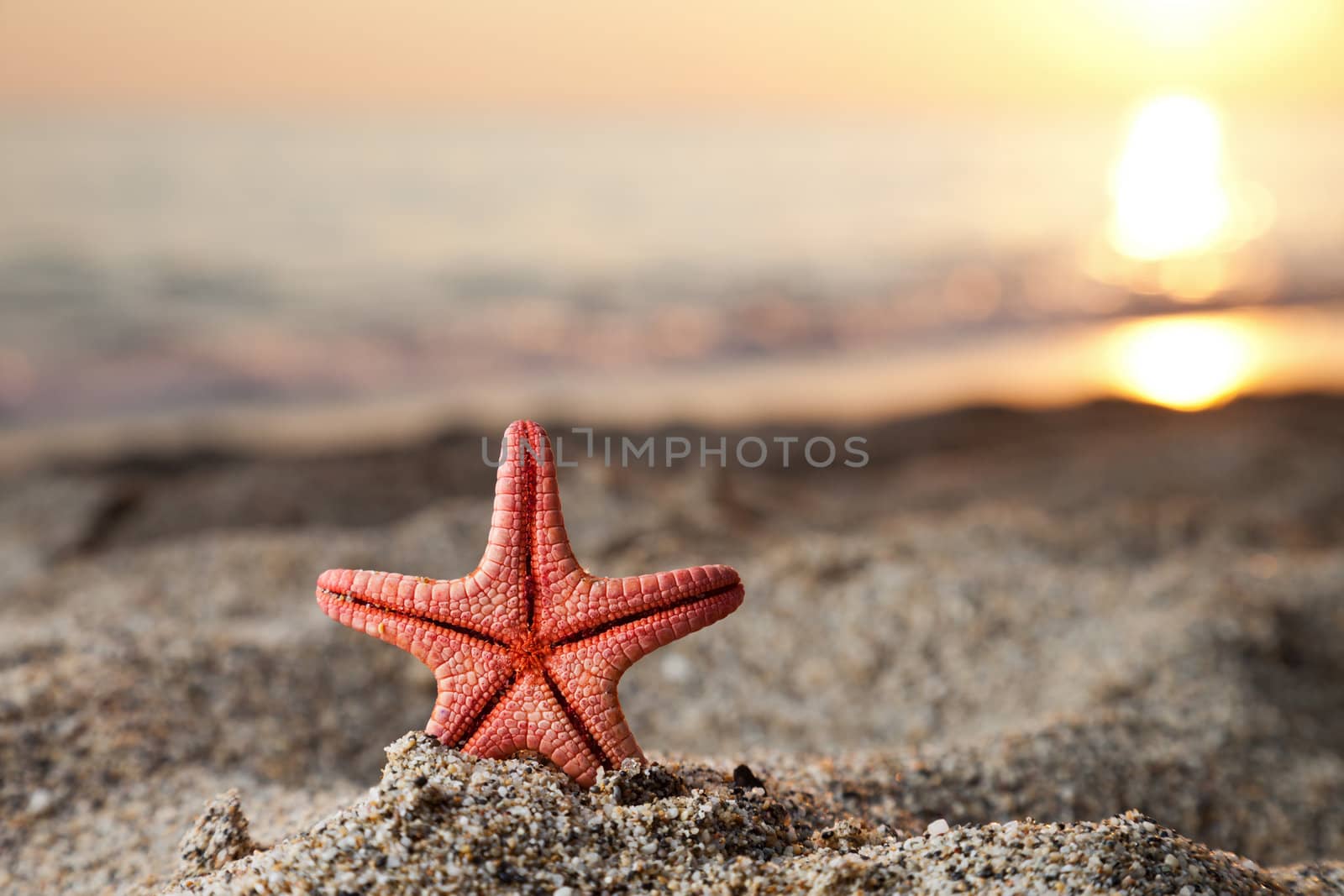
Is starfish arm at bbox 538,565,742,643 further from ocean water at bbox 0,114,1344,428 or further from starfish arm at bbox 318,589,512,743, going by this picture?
ocean water at bbox 0,114,1344,428

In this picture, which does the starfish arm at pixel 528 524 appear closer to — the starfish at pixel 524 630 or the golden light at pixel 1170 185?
the starfish at pixel 524 630

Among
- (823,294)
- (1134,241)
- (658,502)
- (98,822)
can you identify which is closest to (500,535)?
(98,822)

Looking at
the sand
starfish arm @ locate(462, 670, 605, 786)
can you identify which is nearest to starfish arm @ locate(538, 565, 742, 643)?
starfish arm @ locate(462, 670, 605, 786)

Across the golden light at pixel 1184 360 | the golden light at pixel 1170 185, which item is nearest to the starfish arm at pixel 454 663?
the golden light at pixel 1184 360

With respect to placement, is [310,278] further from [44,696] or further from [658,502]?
[44,696]

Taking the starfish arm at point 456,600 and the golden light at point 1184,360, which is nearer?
the starfish arm at point 456,600

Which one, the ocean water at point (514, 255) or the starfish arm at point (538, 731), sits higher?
the ocean water at point (514, 255)
